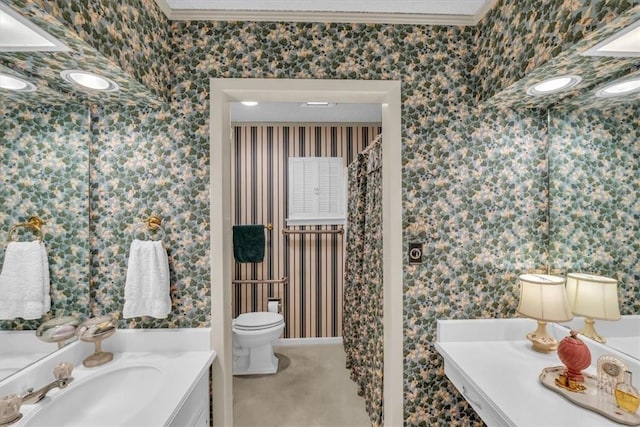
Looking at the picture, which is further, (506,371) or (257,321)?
(257,321)

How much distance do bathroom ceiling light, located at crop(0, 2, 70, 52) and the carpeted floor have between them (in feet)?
7.67

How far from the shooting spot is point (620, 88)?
118cm

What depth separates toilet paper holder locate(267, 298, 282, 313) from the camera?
3121 mm

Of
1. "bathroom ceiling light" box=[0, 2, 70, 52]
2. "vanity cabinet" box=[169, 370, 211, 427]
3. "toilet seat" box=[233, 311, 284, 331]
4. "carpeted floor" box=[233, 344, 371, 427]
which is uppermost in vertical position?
"bathroom ceiling light" box=[0, 2, 70, 52]

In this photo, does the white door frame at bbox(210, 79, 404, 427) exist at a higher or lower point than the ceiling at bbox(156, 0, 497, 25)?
lower

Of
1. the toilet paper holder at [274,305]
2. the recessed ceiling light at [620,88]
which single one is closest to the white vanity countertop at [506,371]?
the recessed ceiling light at [620,88]

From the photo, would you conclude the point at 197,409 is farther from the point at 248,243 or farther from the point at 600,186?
the point at 600,186

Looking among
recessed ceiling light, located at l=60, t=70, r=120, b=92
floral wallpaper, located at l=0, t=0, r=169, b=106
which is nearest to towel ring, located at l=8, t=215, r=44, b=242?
floral wallpaper, located at l=0, t=0, r=169, b=106

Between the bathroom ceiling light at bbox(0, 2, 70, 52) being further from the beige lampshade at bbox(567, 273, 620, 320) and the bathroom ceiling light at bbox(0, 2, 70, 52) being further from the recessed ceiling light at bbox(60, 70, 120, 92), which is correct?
the beige lampshade at bbox(567, 273, 620, 320)

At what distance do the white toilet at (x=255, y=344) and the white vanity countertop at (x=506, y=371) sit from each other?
1.65 metres

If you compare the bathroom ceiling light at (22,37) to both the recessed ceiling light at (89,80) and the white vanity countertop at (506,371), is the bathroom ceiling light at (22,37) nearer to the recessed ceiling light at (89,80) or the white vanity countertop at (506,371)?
the recessed ceiling light at (89,80)

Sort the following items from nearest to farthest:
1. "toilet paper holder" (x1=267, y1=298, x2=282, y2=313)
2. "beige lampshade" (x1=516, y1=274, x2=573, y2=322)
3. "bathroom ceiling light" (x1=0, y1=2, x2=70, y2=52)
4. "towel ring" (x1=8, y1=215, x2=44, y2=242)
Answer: "bathroom ceiling light" (x1=0, y1=2, x2=70, y2=52) → "towel ring" (x1=8, y1=215, x2=44, y2=242) → "beige lampshade" (x1=516, y1=274, x2=573, y2=322) → "toilet paper holder" (x1=267, y1=298, x2=282, y2=313)

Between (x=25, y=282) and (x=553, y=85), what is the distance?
87.0 inches

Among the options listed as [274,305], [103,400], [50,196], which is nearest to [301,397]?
[274,305]
